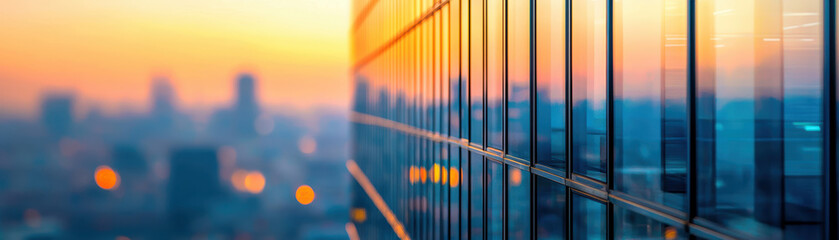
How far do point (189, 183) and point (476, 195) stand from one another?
66643 mm

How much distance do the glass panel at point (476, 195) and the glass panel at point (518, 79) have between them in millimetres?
2058

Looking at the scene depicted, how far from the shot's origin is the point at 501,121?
10188 mm

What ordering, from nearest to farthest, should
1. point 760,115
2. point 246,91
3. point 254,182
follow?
1. point 760,115
2. point 246,91
3. point 254,182

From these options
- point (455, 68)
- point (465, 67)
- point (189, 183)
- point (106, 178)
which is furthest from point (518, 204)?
point (106, 178)

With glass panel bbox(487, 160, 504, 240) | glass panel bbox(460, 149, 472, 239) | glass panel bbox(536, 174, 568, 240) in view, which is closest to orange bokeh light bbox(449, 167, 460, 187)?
glass panel bbox(460, 149, 472, 239)

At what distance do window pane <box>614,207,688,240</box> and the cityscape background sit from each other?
173 feet

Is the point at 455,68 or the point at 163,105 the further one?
the point at 163,105

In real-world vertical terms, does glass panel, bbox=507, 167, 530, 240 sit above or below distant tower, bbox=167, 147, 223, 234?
above

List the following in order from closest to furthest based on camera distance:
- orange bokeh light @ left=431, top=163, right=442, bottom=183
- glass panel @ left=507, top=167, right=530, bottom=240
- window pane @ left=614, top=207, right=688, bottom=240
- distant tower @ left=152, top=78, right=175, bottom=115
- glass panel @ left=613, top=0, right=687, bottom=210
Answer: glass panel @ left=613, top=0, right=687, bottom=210 → window pane @ left=614, top=207, right=688, bottom=240 → glass panel @ left=507, top=167, right=530, bottom=240 → orange bokeh light @ left=431, top=163, right=442, bottom=183 → distant tower @ left=152, top=78, right=175, bottom=115

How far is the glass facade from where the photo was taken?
12.6 ft

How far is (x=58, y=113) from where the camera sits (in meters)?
72.1

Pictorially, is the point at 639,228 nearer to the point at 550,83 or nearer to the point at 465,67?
the point at 550,83

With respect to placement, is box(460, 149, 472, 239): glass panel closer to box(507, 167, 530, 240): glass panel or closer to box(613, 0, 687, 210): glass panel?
box(507, 167, 530, 240): glass panel

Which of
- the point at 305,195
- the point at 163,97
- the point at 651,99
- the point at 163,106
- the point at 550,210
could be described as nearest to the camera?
the point at 651,99
